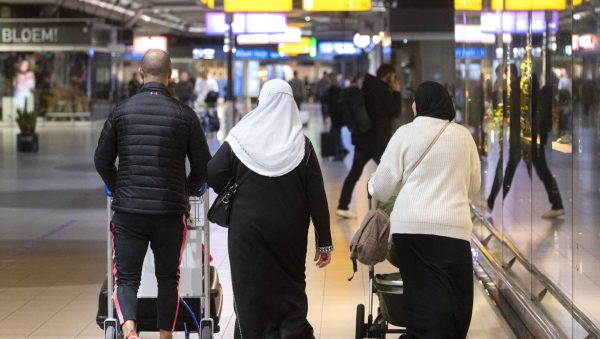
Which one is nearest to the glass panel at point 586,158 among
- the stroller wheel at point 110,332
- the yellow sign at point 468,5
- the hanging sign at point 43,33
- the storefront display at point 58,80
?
the stroller wheel at point 110,332

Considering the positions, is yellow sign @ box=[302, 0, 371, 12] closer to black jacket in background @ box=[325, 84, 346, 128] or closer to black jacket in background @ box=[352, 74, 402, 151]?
black jacket in background @ box=[325, 84, 346, 128]

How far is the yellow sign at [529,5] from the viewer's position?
227 inches

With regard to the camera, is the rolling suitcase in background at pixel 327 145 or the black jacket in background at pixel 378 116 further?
the rolling suitcase in background at pixel 327 145

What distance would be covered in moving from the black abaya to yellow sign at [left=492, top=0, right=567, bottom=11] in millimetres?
1669

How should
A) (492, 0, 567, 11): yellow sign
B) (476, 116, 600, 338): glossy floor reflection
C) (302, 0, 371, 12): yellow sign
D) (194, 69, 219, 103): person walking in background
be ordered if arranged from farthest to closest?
(194, 69, 219, 103): person walking in background, (302, 0, 371, 12): yellow sign, (492, 0, 567, 11): yellow sign, (476, 116, 600, 338): glossy floor reflection

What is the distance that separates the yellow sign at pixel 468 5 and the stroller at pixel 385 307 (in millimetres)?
4596

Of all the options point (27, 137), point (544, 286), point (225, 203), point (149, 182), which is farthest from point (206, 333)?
point (27, 137)

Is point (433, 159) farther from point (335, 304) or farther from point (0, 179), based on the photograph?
point (0, 179)

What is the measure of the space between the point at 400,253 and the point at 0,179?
41.9 ft

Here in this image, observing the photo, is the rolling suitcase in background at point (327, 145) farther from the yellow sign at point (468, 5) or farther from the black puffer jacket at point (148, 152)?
the black puffer jacket at point (148, 152)

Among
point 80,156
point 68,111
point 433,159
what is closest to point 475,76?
point 433,159

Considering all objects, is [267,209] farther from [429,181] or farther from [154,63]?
[154,63]

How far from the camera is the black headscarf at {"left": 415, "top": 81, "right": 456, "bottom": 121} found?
17.5 feet

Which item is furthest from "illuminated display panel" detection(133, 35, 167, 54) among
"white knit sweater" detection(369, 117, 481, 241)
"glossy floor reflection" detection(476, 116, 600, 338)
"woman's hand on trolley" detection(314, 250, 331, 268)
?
"woman's hand on trolley" detection(314, 250, 331, 268)
